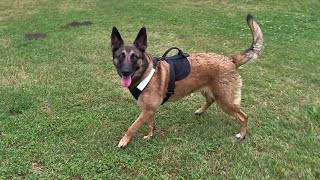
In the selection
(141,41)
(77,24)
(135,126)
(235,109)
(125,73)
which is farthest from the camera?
(77,24)

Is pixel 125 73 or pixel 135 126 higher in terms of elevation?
pixel 125 73

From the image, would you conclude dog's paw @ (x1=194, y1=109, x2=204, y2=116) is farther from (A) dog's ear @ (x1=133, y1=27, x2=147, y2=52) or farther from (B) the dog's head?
(A) dog's ear @ (x1=133, y1=27, x2=147, y2=52)

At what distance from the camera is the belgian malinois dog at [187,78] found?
14.4 ft

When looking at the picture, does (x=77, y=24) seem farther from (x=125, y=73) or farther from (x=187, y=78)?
(x=125, y=73)

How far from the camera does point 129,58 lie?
4258 millimetres

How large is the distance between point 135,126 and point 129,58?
3.17ft

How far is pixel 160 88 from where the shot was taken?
4.63 m

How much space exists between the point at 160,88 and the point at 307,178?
211 centimetres

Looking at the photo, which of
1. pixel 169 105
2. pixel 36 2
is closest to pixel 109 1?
pixel 36 2

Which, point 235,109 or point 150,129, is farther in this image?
point 150,129

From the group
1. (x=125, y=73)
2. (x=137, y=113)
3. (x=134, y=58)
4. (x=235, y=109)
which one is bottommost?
(x=137, y=113)

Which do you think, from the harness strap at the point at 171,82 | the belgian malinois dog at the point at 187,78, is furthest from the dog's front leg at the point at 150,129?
the harness strap at the point at 171,82

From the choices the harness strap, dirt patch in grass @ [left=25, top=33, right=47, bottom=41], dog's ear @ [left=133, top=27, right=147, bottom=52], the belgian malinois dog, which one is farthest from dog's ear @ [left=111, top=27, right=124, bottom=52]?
dirt patch in grass @ [left=25, top=33, right=47, bottom=41]

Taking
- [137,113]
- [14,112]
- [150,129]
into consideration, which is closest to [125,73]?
[150,129]
